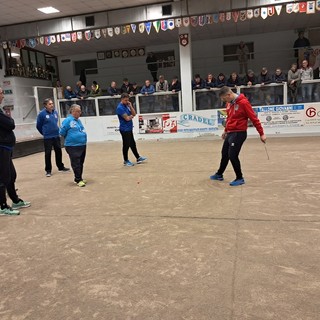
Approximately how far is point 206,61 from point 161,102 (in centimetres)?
665

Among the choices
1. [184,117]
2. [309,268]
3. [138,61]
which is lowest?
[309,268]

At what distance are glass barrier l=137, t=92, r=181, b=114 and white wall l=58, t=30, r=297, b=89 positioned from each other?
5.68 metres

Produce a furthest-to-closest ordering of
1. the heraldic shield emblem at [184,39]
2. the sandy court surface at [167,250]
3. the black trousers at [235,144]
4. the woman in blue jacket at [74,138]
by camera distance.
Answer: the heraldic shield emblem at [184,39] → the woman in blue jacket at [74,138] → the black trousers at [235,144] → the sandy court surface at [167,250]

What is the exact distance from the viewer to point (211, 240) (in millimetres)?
3354

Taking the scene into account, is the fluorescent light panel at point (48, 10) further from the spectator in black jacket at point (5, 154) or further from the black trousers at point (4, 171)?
the black trousers at point (4, 171)

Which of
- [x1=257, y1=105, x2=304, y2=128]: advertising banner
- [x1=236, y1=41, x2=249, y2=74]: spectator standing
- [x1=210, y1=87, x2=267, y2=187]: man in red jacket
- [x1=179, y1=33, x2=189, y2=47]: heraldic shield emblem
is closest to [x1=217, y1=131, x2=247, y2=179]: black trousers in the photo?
[x1=210, y1=87, x2=267, y2=187]: man in red jacket

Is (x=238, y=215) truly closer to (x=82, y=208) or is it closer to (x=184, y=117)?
(x=82, y=208)

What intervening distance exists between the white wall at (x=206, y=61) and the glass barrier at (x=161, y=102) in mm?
5675

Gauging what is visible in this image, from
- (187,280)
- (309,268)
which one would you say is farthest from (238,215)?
(187,280)

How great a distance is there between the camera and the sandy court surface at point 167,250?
2.34 metres

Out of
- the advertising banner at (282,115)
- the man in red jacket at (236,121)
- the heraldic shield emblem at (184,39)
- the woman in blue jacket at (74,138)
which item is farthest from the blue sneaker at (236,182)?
the heraldic shield emblem at (184,39)

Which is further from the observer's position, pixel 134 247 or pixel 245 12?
pixel 245 12

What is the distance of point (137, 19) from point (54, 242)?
9.97m

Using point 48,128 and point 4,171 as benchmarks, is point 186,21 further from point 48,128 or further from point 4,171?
point 4,171
